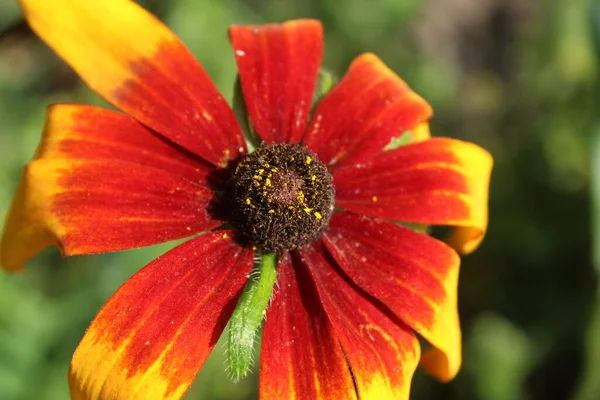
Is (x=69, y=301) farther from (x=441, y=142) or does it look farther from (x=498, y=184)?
(x=498, y=184)

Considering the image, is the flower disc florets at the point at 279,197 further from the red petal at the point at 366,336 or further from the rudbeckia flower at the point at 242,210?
the red petal at the point at 366,336

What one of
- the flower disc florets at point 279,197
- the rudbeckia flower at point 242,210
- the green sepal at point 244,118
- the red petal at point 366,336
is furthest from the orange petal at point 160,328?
the green sepal at point 244,118

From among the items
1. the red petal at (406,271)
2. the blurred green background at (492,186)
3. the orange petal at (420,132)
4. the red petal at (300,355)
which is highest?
the orange petal at (420,132)

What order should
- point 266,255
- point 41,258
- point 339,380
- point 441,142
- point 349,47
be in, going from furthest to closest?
point 349,47 → point 41,258 → point 441,142 → point 266,255 → point 339,380

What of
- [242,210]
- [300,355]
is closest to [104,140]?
[242,210]

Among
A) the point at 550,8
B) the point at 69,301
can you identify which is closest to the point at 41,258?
the point at 69,301

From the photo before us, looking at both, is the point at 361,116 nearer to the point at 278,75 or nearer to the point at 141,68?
the point at 278,75
